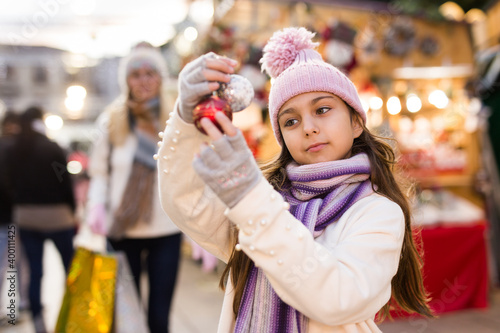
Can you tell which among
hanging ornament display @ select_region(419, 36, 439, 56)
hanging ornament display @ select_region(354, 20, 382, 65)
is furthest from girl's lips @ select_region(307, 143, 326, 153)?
hanging ornament display @ select_region(419, 36, 439, 56)

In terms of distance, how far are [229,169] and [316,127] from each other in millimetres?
383

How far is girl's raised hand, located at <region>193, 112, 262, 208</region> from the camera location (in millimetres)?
770

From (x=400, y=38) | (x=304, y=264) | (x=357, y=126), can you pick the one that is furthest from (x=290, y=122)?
(x=400, y=38)

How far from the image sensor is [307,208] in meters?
1.03

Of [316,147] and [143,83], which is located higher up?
[143,83]

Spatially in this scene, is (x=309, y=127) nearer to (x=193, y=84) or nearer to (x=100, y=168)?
(x=193, y=84)

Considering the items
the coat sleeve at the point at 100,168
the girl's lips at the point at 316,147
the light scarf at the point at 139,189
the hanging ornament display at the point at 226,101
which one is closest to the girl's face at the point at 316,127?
the girl's lips at the point at 316,147

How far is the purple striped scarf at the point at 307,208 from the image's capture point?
977 mm

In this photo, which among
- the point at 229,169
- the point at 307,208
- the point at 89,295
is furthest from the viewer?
the point at 89,295

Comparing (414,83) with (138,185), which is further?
(414,83)

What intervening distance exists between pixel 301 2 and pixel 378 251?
4.15m

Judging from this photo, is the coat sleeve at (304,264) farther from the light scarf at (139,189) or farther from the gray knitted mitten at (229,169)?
the light scarf at (139,189)

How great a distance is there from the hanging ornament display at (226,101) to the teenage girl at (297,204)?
2cm

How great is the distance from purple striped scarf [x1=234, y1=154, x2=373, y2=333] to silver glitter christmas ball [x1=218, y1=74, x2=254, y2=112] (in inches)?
10.5
